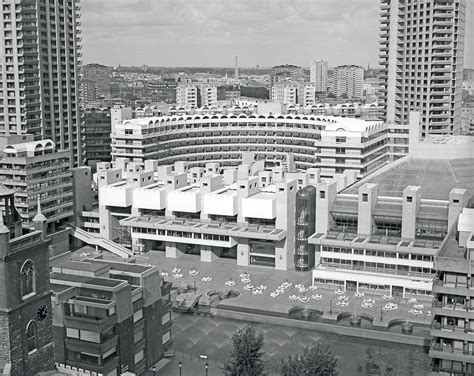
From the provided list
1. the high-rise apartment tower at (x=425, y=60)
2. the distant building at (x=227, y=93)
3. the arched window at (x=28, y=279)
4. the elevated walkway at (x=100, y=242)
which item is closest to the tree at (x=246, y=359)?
the arched window at (x=28, y=279)

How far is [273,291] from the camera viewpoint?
4850 centimetres

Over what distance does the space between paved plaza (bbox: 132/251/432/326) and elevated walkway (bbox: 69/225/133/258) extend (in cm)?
188

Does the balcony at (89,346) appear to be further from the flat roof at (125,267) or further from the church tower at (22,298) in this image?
the church tower at (22,298)

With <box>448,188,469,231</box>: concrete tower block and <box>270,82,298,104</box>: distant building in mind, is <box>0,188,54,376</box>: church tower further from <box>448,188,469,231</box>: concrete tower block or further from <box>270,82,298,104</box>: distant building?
<box>270,82,298,104</box>: distant building

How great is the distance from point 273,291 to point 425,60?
160 ft

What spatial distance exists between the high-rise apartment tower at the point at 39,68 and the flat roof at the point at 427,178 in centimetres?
3732

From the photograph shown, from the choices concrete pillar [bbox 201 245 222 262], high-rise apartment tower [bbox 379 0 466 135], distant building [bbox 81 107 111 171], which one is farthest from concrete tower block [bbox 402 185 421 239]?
distant building [bbox 81 107 111 171]

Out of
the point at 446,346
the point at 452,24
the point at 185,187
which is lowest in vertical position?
the point at 446,346

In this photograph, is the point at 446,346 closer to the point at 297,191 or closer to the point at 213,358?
the point at 213,358

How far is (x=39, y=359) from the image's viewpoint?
24938 mm

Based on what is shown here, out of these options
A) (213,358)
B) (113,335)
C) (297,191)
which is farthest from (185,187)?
(113,335)

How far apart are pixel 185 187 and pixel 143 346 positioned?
90.7 feet

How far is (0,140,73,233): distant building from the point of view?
5716 centimetres

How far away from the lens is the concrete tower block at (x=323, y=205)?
52688 mm
